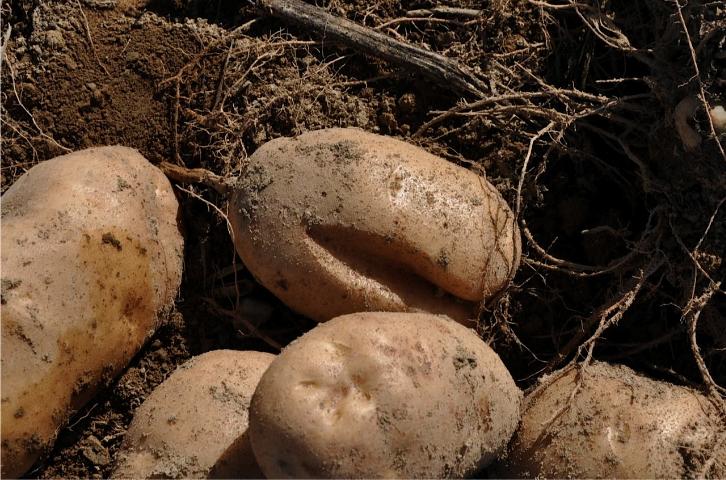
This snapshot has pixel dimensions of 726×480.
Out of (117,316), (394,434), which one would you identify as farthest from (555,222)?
(117,316)

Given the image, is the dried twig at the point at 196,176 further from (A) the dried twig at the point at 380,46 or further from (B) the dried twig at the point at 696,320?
(B) the dried twig at the point at 696,320

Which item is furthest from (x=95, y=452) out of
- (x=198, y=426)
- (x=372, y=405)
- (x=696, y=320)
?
(x=696, y=320)

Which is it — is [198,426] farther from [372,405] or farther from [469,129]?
[469,129]

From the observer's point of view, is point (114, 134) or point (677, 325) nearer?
point (677, 325)

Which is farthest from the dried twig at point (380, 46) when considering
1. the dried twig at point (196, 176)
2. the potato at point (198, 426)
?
the potato at point (198, 426)

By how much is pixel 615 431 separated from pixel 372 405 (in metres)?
0.52

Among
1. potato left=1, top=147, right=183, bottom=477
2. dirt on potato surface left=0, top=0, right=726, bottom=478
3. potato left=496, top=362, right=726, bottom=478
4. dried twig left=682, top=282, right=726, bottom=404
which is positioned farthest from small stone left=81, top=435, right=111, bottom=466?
dried twig left=682, top=282, right=726, bottom=404

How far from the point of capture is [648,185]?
5.93ft

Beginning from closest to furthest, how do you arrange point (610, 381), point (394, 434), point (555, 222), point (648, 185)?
point (394, 434) < point (610, 381) < point (648, 185) < point (555, 222)

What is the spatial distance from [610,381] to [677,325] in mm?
280

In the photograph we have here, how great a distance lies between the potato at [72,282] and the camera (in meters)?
1.64

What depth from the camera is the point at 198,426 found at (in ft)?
5.40

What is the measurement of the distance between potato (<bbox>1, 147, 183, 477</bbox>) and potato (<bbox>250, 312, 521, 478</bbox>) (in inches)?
19.8

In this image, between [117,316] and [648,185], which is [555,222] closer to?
[648,185]
